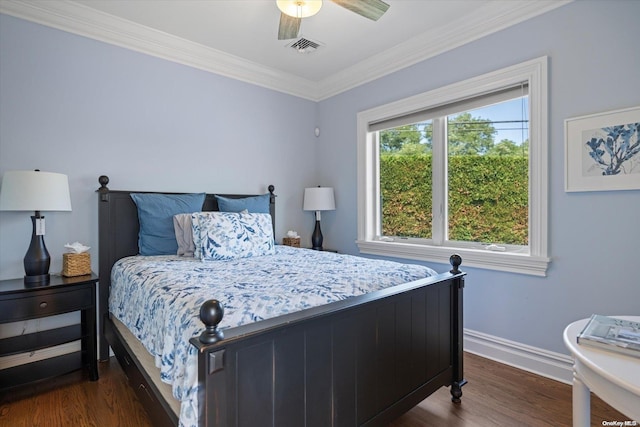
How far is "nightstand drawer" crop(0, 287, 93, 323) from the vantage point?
1.99 meters

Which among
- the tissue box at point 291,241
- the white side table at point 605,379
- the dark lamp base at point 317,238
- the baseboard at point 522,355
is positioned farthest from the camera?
the dark lamp base at point 317,238

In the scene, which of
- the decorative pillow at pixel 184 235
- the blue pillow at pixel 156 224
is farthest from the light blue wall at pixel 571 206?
the blue pillow at pixel 156 224

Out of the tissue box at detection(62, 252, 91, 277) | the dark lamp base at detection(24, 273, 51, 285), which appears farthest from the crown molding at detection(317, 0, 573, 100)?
the dark lamp base at detection(24, 273, 51, 285)

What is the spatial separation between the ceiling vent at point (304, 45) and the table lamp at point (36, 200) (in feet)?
6.98

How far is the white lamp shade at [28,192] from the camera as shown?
208cm

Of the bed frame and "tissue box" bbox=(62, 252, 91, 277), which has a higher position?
"tissue box" bbox=(62, 252, 91, 277)

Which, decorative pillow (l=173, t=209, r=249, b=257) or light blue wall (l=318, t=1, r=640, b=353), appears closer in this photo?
light blue wall (l=318, t=1, r=640, b=353)

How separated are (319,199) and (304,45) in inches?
60.8

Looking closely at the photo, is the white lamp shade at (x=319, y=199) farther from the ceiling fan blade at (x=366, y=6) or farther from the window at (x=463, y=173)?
the ceiling fan blade at (x=366, y=6)

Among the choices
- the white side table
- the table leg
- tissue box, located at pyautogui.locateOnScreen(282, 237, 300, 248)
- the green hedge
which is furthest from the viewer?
tissue box, located at pyautogui.locateOnScreen(282, 237, 300, 248)

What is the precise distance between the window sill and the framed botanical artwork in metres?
0.56

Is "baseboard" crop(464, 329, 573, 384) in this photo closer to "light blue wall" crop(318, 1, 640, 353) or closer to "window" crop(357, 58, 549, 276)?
"light blue wall" crop(318, 1, 640, 353)

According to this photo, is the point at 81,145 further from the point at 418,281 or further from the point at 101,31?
the point at 418,281

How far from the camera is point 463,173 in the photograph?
2.91 meters
